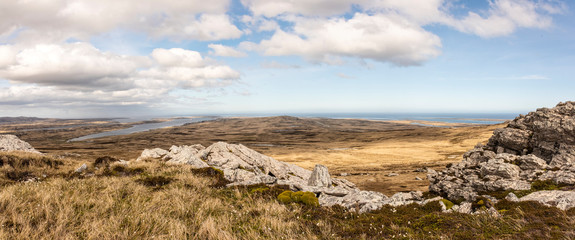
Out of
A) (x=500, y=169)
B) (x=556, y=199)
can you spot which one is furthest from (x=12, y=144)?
(x=500, y=169)

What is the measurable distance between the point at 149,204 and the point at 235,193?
4218mm

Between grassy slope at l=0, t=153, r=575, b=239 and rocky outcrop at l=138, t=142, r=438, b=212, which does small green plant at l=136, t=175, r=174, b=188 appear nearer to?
grassy slope at l=0, t=153, r=575, b=239


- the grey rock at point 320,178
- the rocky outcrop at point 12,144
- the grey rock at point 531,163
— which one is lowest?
the grey rock at point 320,178

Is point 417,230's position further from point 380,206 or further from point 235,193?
point 235,193

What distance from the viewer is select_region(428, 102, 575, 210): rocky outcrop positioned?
14.7 metres

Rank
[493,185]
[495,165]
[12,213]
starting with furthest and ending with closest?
[495,165], [493,185], [12,213]

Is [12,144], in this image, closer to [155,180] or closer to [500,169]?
[155,180]

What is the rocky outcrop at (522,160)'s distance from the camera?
1473 centimetres

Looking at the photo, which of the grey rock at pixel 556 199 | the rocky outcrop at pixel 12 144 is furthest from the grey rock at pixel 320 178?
the rocky outcrop at pixel 12 144

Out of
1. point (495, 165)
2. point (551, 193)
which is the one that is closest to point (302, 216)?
point (551, 193)

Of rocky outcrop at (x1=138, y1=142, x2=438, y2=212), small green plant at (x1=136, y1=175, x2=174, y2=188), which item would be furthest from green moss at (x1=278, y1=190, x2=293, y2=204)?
small green plant at (x1=136, y1=175, x2=174, y2=188)

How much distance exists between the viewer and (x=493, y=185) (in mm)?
14898

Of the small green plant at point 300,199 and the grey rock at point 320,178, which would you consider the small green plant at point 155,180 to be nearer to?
the small green plant at point 300,199

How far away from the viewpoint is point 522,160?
17.4 meters
